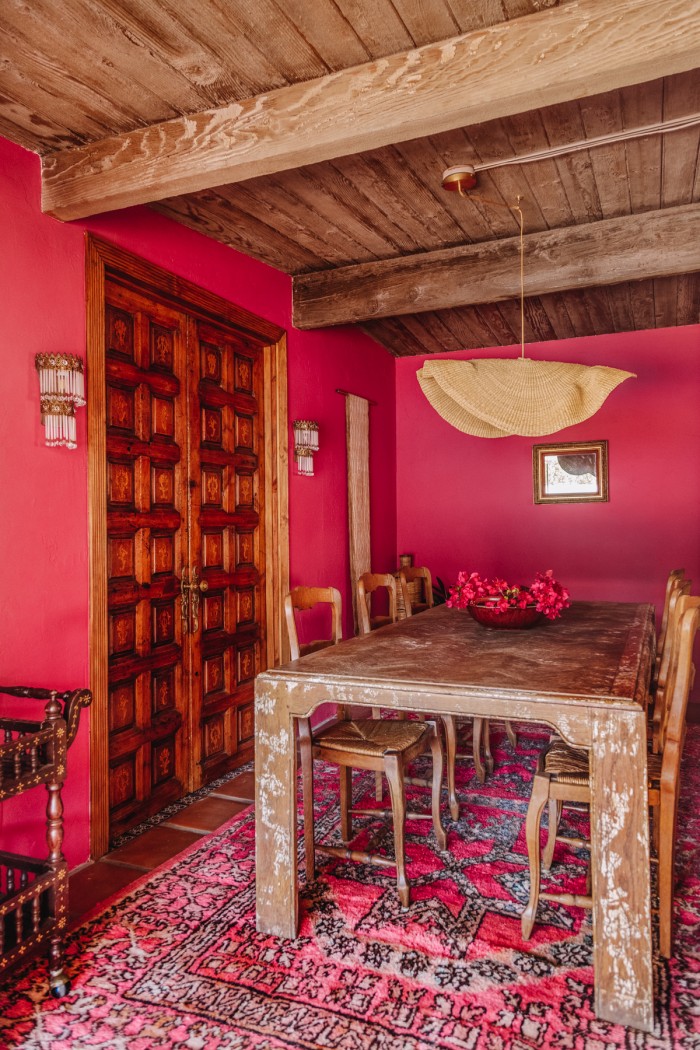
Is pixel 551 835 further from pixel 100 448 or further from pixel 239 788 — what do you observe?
pixel 100 448

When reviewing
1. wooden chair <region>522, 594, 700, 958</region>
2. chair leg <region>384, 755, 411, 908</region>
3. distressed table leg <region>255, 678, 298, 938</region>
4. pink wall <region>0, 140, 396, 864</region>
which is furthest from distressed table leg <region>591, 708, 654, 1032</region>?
pink wall <region>0, 140, 396, 864</region>

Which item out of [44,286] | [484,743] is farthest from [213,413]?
[484,743]

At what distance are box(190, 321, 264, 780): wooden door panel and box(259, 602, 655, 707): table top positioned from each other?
100 centimetres

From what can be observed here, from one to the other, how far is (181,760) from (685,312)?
14.5 feet

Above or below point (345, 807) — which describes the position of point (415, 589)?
above

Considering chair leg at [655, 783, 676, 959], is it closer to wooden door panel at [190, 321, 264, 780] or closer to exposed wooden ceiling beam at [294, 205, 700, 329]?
wooden door panel at [190, 321, 264, 780]

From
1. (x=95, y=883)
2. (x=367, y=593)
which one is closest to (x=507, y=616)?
(x=367, y=593)

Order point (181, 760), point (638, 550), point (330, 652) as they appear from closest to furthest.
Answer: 1. point (330, 652)
2. point (181, 760)
3. point (638, 550)

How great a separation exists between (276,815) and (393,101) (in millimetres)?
2213

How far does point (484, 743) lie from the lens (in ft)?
11.4

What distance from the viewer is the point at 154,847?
8.97 feet

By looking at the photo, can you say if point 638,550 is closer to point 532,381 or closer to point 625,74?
point 532,381

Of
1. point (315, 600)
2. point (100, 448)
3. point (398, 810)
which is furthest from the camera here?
point (315, 600)

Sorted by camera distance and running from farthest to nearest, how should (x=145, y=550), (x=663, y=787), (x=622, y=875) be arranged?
(x=145, y=550) → (x=663, y=787) → (x=622, y=875)
